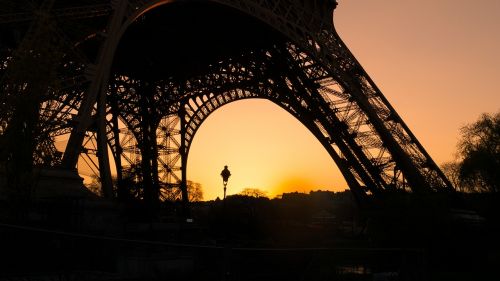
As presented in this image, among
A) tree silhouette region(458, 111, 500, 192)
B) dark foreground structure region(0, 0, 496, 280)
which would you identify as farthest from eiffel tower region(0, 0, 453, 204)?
tree silhouette region(458, 111, 500, 192)

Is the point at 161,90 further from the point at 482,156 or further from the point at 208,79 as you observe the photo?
the point at 482,156

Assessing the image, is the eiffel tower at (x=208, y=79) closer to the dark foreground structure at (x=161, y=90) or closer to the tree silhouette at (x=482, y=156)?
the dark foreground structure at (x=161, y=90)

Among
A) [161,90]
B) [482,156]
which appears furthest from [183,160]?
[482,156]

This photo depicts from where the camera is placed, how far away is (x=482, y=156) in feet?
116

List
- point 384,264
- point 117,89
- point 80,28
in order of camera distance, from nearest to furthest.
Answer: point 384,264 < point 80,28 < point 117,89

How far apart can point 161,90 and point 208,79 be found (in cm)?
347

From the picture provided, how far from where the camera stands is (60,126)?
13.8 m

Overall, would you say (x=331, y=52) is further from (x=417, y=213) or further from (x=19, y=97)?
(x=19, y=97)

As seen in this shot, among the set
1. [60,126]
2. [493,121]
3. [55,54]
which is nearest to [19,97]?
[55,54]

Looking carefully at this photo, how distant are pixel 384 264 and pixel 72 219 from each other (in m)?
8.58

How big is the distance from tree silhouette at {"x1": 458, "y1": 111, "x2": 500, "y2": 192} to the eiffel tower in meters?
9.31

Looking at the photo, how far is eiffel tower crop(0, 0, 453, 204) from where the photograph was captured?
50.1 feet

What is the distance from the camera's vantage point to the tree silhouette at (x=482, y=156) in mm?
35094

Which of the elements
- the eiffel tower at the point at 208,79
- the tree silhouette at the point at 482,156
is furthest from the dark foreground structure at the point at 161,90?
the tree silhouette at the point at 482,156
